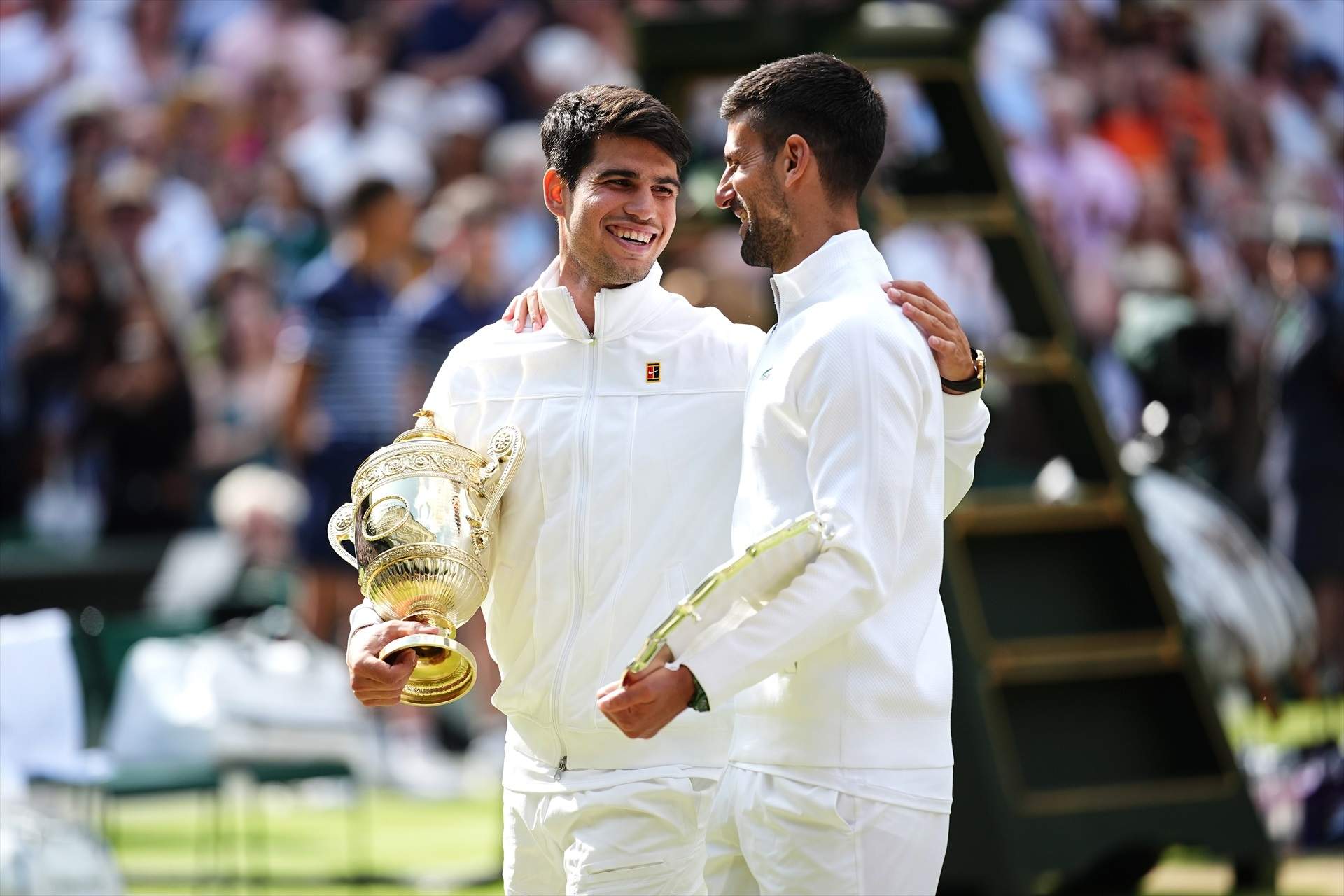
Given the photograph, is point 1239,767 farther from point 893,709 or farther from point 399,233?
point 399,233

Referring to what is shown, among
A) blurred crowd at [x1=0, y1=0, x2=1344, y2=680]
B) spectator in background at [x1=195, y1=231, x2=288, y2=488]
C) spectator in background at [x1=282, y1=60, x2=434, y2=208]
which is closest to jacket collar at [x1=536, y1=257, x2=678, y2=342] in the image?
blurred crowd at [x1=0, y1=0, x2=1344, y2=680]

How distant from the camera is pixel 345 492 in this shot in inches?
377

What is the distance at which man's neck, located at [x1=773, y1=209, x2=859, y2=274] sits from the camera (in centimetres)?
339

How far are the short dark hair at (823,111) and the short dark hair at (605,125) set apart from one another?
284 mm

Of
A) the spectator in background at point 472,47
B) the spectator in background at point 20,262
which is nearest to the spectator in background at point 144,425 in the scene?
the spectator in background at point 20,262

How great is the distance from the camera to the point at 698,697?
305 centimetres

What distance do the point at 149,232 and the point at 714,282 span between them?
512 centimetres

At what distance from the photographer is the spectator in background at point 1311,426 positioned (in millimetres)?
10836

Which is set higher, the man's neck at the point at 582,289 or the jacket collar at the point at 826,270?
the man's neck at the point at 582,289

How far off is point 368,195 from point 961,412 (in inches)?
265

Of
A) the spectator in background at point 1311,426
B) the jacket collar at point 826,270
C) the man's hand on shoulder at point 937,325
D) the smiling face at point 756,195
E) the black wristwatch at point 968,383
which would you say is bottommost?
the black wristwatch at point 968,383

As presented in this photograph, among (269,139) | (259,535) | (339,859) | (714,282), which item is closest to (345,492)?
(259,535)

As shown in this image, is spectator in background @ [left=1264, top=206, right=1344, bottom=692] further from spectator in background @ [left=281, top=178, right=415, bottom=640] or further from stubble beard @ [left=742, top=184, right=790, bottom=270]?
stubble beard @ [left=742, top=184, right=790, bottom=270]

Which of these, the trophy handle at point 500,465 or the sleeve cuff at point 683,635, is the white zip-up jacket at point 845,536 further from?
the trophy handle at point 500,465
